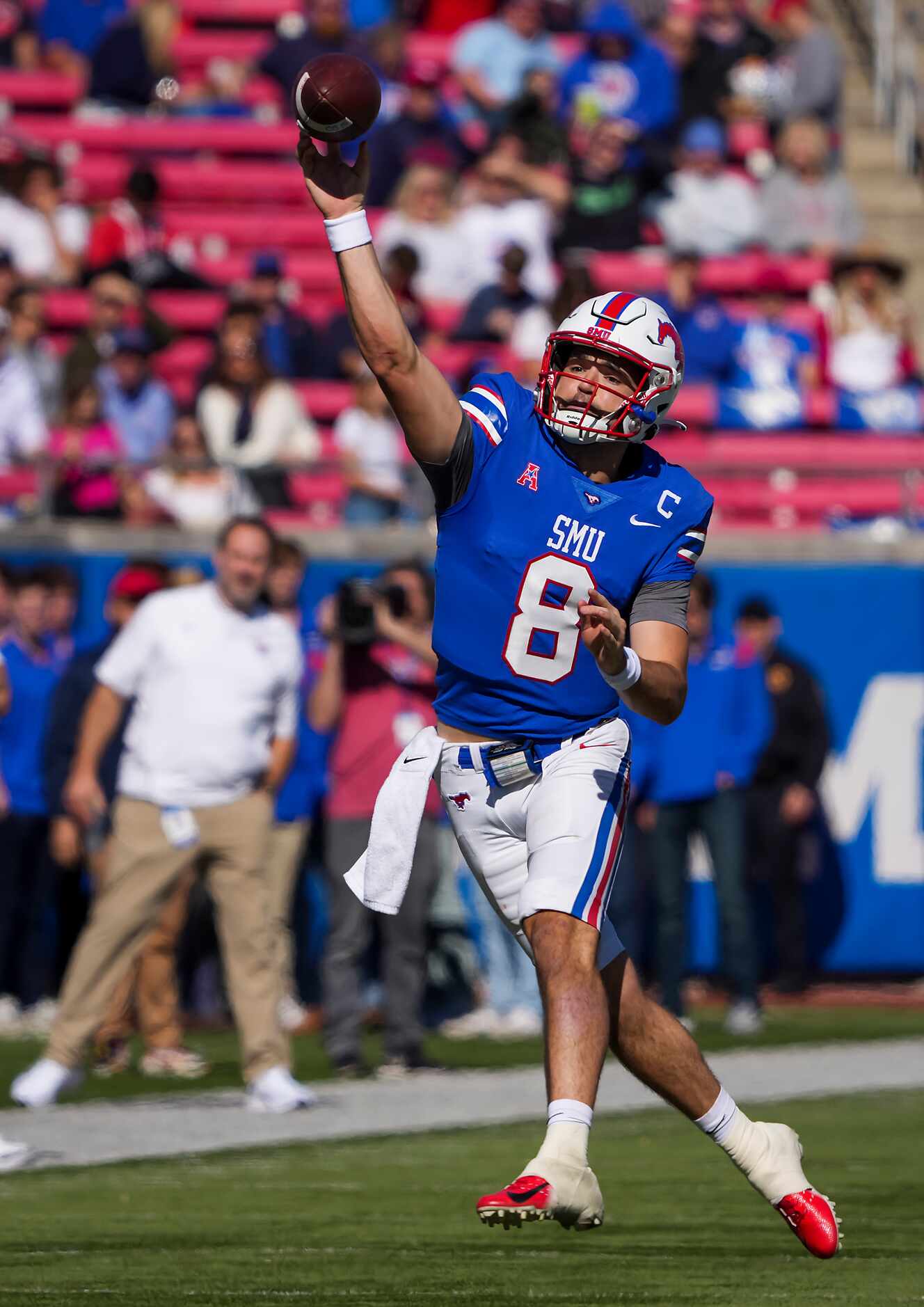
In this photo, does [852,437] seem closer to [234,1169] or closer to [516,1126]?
[516,1126]

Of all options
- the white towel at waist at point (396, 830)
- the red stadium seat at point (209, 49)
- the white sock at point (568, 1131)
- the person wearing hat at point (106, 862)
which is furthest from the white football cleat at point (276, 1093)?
the red stadium seat at point (209, 49)

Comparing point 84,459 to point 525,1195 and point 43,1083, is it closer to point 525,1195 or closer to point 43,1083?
point 43,1083

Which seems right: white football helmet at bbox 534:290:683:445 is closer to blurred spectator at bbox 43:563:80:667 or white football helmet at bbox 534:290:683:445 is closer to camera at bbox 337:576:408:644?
camera at bbox 337:576:408:644

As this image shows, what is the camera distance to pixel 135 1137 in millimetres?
8555

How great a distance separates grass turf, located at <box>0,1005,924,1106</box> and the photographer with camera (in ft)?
1.13

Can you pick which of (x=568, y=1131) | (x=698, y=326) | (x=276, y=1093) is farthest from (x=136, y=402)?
(x=568, y=1131)

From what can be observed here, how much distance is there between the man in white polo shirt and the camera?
9383mm

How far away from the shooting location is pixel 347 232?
5566 mm

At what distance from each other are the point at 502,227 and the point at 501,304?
1338 millimetres

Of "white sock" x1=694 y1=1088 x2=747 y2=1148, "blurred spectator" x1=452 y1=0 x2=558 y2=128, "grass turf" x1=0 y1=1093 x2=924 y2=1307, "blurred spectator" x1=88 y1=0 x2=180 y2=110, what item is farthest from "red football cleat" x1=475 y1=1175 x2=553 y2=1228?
"blurred spectator" x1=88 y1=0 x2=180 y2=110

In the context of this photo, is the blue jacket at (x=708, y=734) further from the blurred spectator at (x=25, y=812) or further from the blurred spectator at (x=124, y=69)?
the blurred spectator at (x=124, y=69)

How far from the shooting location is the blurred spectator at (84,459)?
13.1 meters

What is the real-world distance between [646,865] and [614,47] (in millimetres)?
7764

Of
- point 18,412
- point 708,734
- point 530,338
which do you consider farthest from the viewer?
point 530,338
